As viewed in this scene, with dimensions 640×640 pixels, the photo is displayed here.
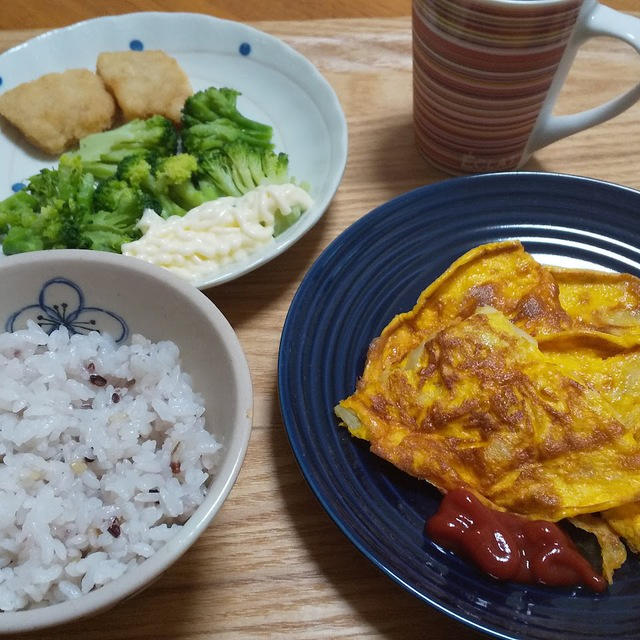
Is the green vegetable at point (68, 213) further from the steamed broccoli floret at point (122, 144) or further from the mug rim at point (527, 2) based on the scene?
the mug rim at point (527, 2)

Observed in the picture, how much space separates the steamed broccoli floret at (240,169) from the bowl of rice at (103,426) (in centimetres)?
80

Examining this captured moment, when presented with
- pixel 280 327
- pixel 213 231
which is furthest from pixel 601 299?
pixel 213 231

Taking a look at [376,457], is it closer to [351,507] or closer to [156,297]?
[351,507]

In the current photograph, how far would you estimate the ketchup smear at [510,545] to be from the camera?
53.4 inches

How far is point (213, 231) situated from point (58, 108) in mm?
829

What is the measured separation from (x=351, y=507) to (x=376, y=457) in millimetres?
164

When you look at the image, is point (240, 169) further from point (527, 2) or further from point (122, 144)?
point (527, 2)

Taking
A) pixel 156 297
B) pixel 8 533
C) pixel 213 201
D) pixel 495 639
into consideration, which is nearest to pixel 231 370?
pixel 156 297

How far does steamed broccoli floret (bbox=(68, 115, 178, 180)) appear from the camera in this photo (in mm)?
2291

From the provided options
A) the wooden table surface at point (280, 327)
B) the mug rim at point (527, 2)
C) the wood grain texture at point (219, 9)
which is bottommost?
the wooden table surface at point (280, 327)

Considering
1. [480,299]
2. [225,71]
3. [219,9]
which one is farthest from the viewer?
[219,9]

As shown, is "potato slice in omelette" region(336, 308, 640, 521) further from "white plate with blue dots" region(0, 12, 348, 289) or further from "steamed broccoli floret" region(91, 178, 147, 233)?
"steamed broccoli floret" region(91, 178, 147, 233)

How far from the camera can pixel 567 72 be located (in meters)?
2.03

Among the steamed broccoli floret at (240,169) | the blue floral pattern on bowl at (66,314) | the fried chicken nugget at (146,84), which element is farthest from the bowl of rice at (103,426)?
the fried chicken nugget at (146,84)
